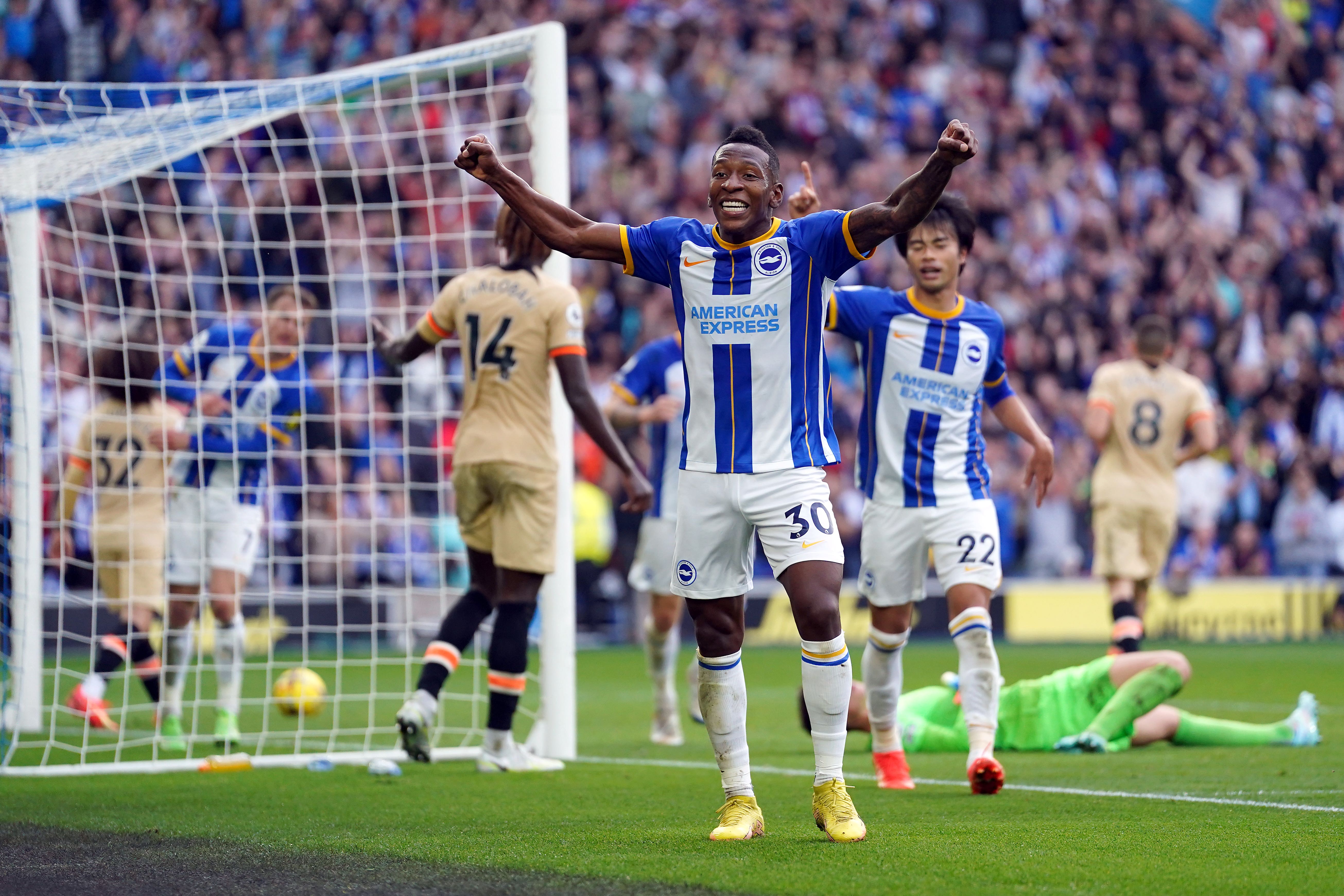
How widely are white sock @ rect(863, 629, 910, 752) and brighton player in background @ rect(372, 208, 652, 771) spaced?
1.22 metres

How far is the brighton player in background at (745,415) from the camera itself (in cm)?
514

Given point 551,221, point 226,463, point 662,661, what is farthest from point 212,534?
point 551,221

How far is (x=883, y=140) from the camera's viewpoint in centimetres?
2191

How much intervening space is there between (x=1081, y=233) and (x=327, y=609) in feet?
38.8

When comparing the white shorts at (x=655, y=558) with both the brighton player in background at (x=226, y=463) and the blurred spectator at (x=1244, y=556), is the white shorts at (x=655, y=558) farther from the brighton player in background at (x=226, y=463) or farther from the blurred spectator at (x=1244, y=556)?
the blurred spectator at (x=1244, y=556)

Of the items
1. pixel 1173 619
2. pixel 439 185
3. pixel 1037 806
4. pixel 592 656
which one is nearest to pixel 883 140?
pixel 439 185

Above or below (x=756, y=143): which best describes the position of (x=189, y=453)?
below

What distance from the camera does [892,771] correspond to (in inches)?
264

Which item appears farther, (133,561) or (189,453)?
(133,561)

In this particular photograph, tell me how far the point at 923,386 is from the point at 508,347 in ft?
6.35

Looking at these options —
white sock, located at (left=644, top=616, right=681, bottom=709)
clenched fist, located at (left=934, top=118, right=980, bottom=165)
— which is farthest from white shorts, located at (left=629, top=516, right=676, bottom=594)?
clenched fist, located at (left=934, top=118, right=980, bottom=165)

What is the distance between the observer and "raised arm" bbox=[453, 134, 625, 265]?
16.9 feet

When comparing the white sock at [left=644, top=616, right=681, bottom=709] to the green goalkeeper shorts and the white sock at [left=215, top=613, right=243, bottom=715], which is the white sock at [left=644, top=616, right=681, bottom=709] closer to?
the green goalkeeper shorts

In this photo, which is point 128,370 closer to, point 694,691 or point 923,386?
point 694,691
